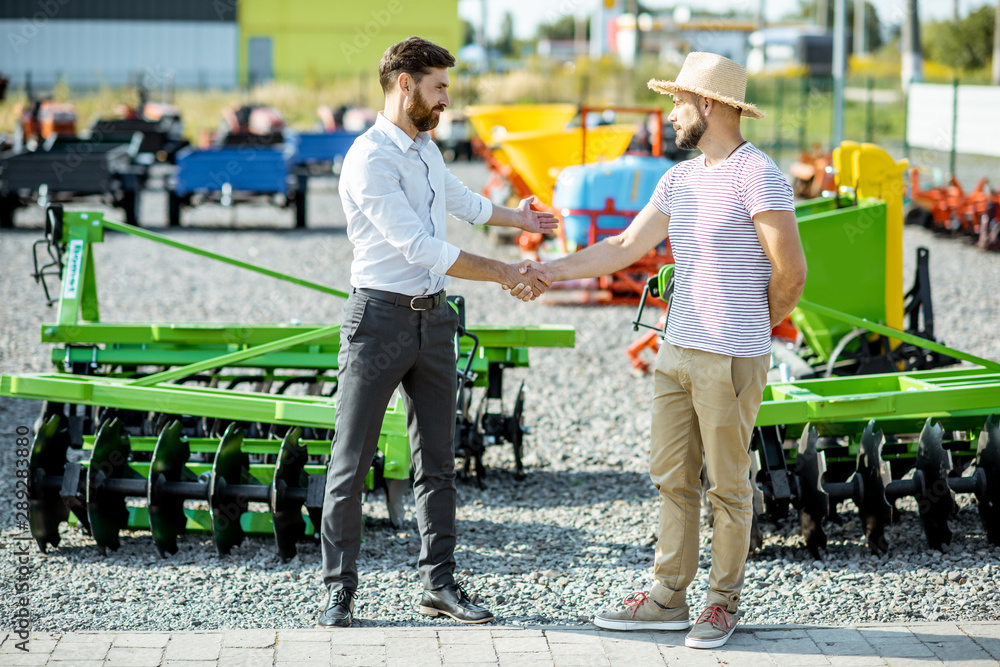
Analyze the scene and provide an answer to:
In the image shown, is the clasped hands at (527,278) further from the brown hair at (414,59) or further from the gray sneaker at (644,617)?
the gray sneaker at (644,617)

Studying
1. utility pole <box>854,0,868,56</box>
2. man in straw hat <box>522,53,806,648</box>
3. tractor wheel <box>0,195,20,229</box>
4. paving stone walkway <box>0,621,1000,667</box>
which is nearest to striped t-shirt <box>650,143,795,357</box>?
man in straw hat <box>522,53,806,648</box>

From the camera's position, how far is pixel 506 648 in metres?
3.49

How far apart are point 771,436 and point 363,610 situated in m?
1.88

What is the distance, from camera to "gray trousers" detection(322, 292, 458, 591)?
11.9 ft

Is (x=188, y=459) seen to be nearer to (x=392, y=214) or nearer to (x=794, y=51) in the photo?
(x=392, y=214)

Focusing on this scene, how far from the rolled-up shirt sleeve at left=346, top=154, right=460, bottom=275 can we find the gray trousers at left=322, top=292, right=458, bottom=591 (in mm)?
231

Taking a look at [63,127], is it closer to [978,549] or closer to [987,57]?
[978,549]

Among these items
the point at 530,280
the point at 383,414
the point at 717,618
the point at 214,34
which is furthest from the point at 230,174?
the point at 214,34

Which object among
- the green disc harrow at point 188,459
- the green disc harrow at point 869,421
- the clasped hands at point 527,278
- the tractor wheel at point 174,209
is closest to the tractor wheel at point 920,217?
the green disc harrow at point 869,421

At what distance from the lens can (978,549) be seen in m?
4.52

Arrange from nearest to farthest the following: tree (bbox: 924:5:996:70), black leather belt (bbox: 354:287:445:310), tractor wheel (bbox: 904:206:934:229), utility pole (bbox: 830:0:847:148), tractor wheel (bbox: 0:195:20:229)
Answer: black leather belt (bbox: 354:287:445:310)
tractor wheel (bbox: 904:206:934:229)
tractor wheel (bbox: 0:195:20:229)
utility pole (bbox: 830:0:847:148)
tree (bbox: 924:5:996:70)

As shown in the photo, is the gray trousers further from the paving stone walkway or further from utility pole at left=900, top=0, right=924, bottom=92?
utility pole at left=900, top=0, right=924, bottom=92

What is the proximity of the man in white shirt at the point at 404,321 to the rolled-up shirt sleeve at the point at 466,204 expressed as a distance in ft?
0.70

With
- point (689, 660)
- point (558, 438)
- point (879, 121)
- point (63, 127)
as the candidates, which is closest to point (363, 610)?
point (689, 660)
